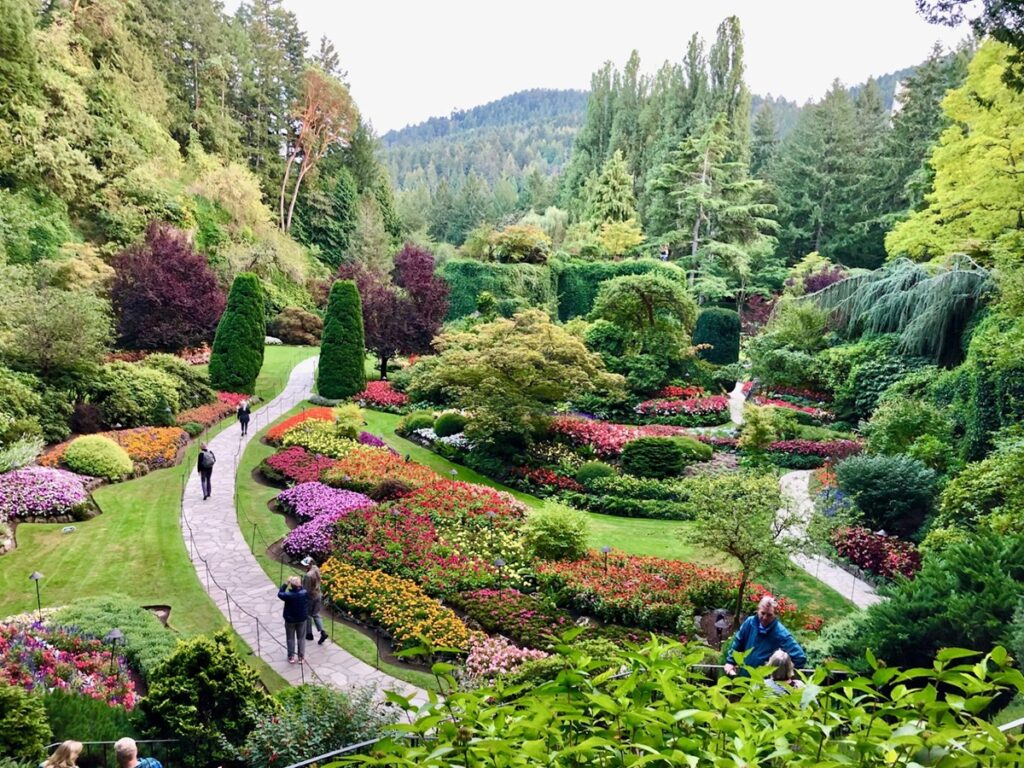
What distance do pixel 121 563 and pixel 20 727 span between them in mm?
5685

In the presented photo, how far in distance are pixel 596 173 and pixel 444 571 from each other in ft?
149

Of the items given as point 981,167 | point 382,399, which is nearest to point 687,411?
point 382,399

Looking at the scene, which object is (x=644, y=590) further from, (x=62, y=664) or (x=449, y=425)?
(x=449, y=425)

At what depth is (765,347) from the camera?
83.8 ft

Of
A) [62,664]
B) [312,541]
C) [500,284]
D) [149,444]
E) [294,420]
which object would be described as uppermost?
[500,284]

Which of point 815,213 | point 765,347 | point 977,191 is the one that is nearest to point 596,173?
point 815,213

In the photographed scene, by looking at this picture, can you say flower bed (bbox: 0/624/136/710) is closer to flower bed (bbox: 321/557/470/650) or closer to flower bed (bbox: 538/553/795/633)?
flower bed (bbox: 321/557/470/650)

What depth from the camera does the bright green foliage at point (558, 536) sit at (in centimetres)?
1133

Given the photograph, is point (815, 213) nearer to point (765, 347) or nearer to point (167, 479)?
point (765, 347)

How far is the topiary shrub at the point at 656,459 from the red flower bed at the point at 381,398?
31.6 feet

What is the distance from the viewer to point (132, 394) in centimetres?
1714

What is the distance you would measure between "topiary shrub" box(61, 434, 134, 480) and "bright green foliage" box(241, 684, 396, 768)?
10193 millimetres

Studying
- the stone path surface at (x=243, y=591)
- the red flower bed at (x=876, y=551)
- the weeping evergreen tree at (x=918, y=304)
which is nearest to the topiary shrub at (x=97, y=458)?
the stone path surface at (x=243, y=591)

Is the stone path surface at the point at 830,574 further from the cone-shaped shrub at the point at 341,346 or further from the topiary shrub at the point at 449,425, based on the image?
the cone-shaped shrub at the point at 341,346
